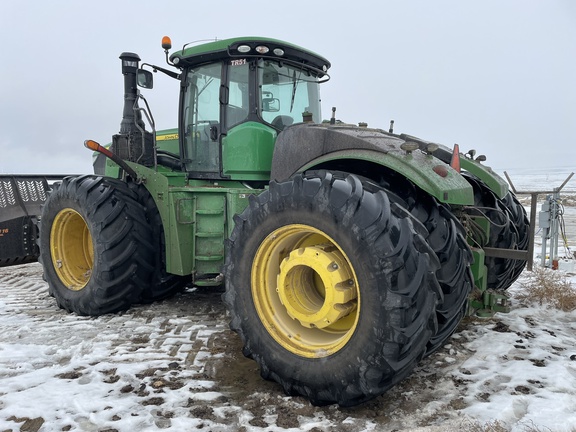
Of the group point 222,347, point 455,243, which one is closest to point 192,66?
point 222,347

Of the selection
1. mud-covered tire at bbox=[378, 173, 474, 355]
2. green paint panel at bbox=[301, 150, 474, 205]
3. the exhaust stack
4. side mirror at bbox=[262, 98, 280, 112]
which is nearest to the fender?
green paint panel at bbox=[301, 150, 474, 205]

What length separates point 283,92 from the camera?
4.46 meters

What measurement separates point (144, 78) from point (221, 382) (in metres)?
3.33

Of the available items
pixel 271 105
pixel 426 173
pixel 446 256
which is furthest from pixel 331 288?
pixel 271 105

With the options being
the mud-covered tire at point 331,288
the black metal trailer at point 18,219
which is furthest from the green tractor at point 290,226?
the black metal trailer at point 18,219

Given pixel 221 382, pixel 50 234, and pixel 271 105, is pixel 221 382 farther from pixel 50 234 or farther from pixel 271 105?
pixel 50 234

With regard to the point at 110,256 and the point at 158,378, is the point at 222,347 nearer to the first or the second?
the point at 158,378

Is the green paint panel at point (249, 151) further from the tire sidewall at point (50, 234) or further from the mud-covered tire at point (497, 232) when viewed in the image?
the mud-covered tire at point (497, 232)

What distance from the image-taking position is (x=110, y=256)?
434 centimetres

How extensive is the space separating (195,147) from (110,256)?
4.54ft

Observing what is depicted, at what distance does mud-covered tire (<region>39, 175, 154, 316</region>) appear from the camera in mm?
4363

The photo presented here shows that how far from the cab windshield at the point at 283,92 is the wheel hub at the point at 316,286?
5.78 ft

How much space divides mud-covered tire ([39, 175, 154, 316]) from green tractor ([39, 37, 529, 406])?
0.6 inches

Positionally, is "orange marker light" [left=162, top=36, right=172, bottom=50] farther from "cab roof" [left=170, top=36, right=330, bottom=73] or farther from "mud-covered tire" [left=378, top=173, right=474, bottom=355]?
"mud-covered tire" [left=378, top=173, right=474, bottom=355]
